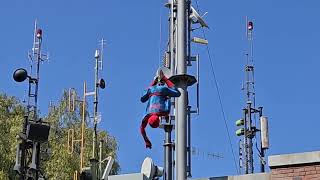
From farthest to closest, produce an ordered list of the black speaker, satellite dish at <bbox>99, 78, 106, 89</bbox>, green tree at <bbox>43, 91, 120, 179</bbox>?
1. green tree at <bbox>43, 91, 120, 179</bbox>
2. satellite dish at <bbox>99, 78, 106, 89</bbox>
3. the black speaker

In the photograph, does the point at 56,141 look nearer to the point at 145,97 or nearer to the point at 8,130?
the point at 8,130

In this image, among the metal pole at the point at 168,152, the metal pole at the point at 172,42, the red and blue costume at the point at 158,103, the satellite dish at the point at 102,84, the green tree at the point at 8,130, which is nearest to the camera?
the metal pole at the point at 168,152

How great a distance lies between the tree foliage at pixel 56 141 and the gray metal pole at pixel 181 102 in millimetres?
18311

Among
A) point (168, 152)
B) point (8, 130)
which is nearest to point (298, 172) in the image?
point (168, 152)

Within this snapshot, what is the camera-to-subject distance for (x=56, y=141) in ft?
113

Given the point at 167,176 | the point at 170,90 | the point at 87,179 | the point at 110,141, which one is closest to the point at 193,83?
the point at 170,90

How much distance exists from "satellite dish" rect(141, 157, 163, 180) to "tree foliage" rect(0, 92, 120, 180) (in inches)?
669

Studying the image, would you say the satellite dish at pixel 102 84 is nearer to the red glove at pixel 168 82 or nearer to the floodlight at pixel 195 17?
the floodlight at pixel 195 17

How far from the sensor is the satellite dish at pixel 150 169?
516 inches

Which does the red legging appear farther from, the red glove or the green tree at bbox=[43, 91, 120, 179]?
the green tree at bbox=[43, 91, 120, 179]

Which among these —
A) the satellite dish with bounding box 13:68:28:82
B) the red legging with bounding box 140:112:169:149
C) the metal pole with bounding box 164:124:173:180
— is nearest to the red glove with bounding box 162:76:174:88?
the red legging with bounding box 140:112:169:149

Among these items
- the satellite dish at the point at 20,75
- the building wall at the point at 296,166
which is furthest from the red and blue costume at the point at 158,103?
the satellite dish at the point at 20,75

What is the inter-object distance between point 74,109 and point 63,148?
3.15 meters

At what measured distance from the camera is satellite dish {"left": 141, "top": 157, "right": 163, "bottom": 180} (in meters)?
13.1
